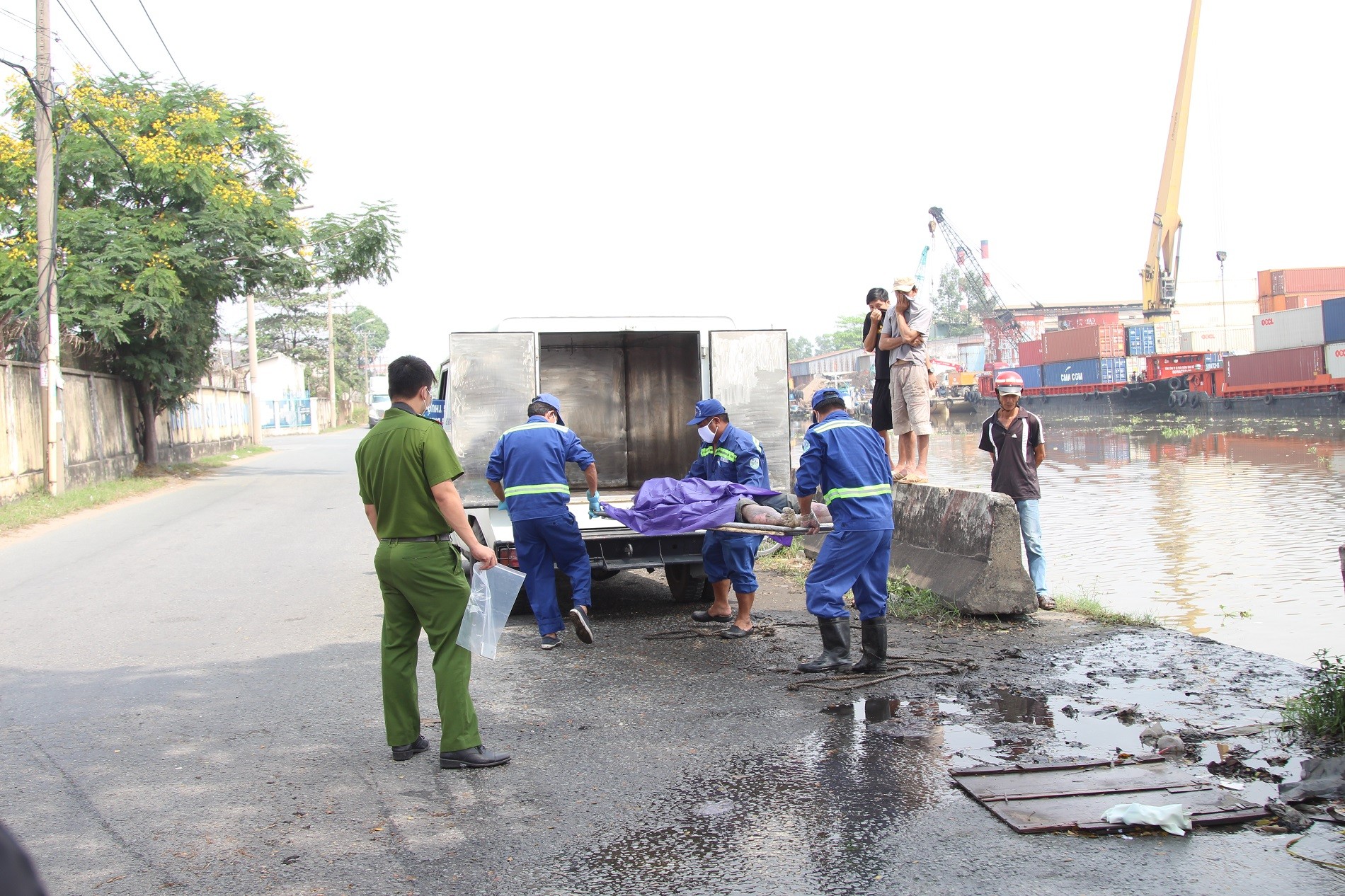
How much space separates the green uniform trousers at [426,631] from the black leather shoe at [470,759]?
27 mm

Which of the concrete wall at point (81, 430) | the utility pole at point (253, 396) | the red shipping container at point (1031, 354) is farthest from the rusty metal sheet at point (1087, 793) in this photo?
the red shipping container at point (1031, 354)

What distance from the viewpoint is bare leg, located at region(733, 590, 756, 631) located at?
24.5 feet

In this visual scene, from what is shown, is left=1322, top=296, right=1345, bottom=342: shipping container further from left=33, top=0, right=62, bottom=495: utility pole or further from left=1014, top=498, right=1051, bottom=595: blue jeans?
left=33, top=0, right=62, bottom=495: utility pole

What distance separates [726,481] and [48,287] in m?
13.9

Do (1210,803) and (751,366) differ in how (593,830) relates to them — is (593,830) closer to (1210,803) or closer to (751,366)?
(1210,803)

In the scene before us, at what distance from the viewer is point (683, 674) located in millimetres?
6324

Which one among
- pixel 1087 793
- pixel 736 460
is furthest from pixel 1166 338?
pixel 1087 793

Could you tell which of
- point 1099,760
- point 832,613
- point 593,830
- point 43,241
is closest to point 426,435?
point 593,830

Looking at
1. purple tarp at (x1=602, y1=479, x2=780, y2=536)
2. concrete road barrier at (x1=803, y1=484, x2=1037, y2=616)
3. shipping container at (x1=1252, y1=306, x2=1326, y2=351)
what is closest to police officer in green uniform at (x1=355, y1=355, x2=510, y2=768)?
purple tarp at (x1=602, y1=479, x2=780, y2=536)

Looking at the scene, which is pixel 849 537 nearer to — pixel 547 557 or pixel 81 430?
pixel 547 557

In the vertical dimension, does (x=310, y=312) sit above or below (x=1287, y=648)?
above

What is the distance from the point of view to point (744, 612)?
7484 millimetres

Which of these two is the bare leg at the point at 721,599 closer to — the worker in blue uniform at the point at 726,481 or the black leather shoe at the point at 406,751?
the worker in blue uniform at the point at 726,481

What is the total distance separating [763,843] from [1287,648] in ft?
16.9
